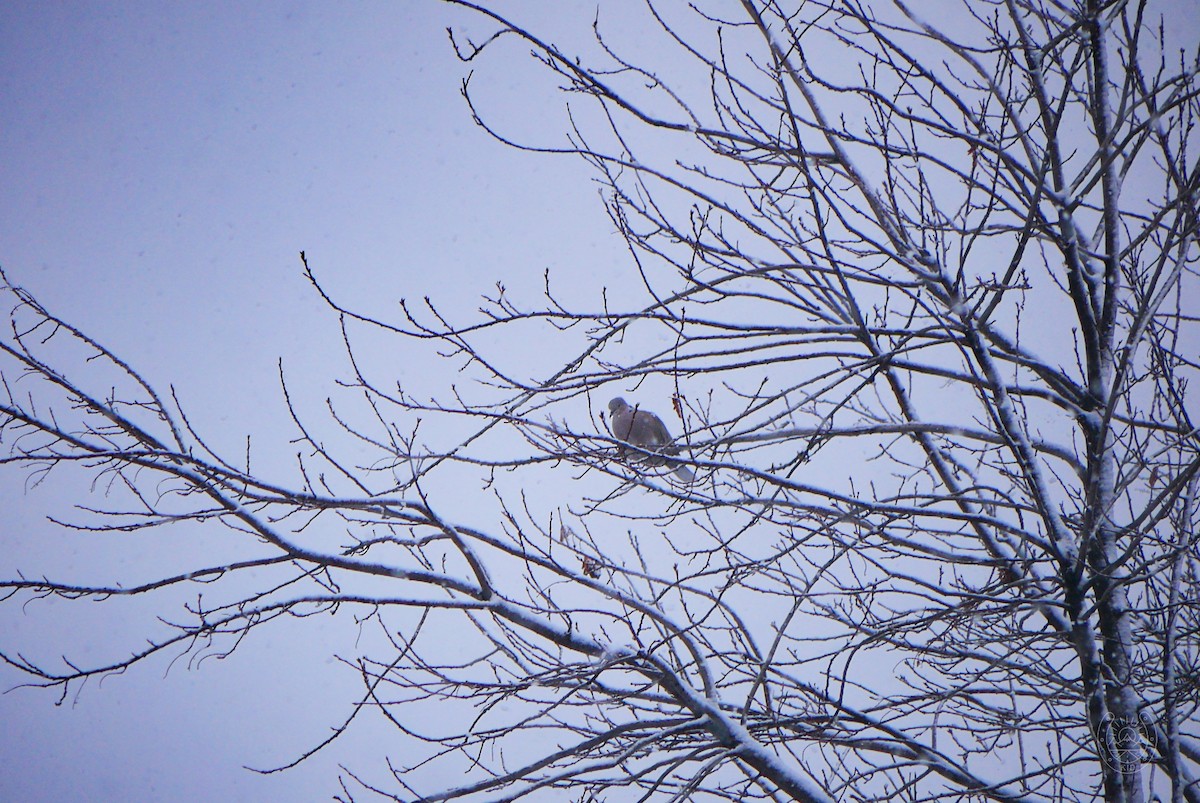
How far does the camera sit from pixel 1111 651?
283cm

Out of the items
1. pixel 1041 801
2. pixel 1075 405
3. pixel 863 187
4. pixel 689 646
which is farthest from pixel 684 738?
pixel 863 187

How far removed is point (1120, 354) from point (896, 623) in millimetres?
1375

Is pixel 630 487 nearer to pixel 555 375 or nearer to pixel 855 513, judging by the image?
pixel 555 375

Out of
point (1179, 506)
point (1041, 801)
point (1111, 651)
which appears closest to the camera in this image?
point (1111, 651)

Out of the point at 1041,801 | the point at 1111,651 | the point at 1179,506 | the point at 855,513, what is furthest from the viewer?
the point at 1179,506

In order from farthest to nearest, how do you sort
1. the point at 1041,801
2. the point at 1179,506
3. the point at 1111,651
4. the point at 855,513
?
1. the point at 1179,506
2. the point at 1041,801
3. the point at 1111,651
4. the point at 855,513

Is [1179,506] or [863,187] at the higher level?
[863,187]

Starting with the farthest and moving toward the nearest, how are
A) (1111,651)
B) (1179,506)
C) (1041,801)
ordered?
(1179,506) < (1041,801) < (1111,651)

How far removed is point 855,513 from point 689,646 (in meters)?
0.97

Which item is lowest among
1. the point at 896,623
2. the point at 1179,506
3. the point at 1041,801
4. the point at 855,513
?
the point at 1041,801

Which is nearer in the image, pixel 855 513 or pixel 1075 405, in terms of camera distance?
pixel 855 513

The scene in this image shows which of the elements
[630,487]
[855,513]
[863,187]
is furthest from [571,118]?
[855,513]

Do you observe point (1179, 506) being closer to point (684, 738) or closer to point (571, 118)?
point (684, 738)

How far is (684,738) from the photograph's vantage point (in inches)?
121
